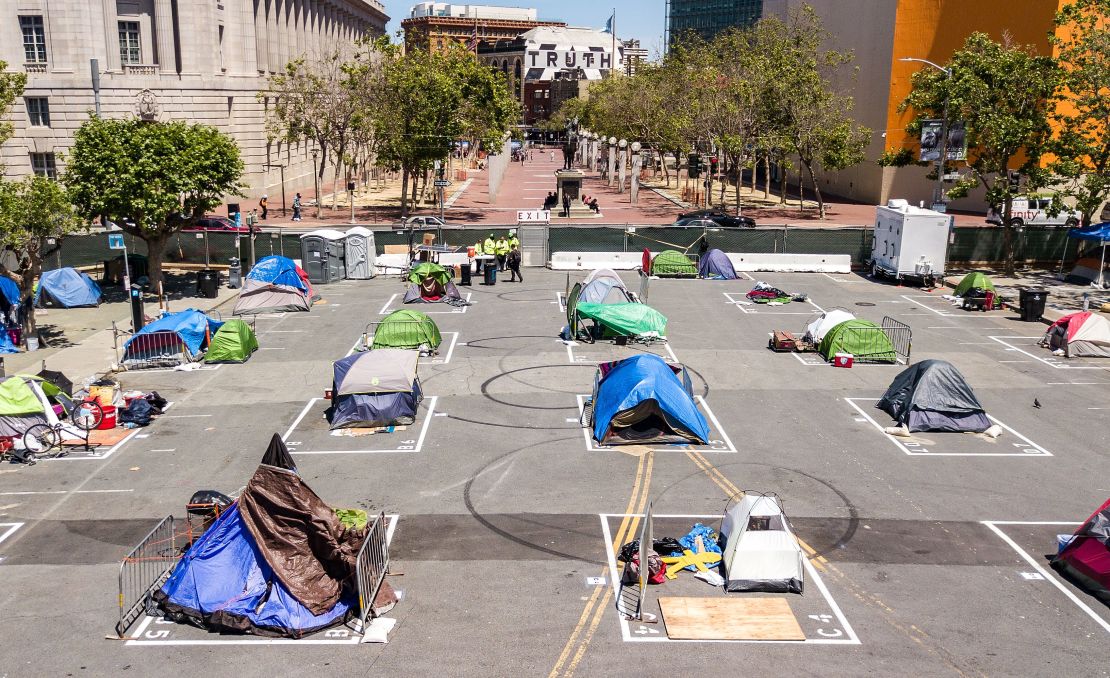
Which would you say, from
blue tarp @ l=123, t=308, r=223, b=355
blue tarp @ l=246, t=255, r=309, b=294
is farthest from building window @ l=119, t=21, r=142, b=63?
blue tarp @ l=123, t=308, r=223, b=355

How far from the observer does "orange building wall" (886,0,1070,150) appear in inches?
2153

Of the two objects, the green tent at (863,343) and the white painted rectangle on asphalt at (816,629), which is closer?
the white painted rectangle on asphalt at (816,629)

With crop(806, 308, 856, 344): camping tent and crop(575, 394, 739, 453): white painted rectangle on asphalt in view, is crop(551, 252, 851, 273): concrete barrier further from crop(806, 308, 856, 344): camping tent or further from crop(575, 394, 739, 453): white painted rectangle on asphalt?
crop(575, 394, 739, 453): white painted rectangle on asphalt

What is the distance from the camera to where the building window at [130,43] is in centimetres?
5847

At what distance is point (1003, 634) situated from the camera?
13.5 metres

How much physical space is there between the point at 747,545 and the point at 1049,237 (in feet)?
119

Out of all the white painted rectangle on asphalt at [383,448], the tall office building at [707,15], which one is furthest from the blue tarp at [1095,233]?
the tall office building at [707,15]

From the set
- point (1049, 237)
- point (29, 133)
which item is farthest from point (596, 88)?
point (1049, 237)

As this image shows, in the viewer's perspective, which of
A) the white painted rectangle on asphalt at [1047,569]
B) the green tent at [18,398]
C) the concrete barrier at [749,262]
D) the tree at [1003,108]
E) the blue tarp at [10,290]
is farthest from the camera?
the concrete barrier at [749,262]

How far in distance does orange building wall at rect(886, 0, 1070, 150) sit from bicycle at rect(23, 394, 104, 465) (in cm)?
4771

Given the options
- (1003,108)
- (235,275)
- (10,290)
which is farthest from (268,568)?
(1003,108)

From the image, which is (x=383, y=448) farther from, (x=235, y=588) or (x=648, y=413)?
(x=235, y=588)

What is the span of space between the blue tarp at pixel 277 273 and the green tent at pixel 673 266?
15.4 metres

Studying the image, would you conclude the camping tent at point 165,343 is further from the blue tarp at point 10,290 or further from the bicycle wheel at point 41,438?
the bicycle wheel at point 41,438
